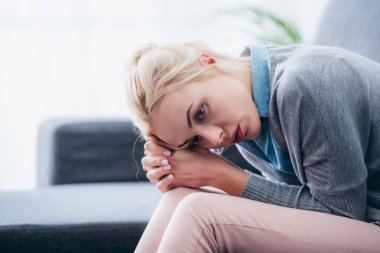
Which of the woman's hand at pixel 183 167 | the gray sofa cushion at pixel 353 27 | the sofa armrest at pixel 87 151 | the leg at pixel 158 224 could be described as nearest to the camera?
the leg at pixel 158 224

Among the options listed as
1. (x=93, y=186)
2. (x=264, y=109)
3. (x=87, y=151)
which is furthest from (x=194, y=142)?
(x=87, y=151)

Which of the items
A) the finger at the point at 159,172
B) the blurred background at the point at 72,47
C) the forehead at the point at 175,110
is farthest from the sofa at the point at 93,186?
the blurred background at the point at 72,47

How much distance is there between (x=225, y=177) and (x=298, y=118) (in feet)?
0.74

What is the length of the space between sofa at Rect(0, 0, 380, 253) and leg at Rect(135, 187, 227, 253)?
18 cm

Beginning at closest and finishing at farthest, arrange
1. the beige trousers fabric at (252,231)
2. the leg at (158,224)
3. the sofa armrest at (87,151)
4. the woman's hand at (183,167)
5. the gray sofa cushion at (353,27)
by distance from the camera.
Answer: the beige trousers fabric at (252,231), the leg at (158,224), the woman's hand at (183,167), the gray sofa cushion at (353,27), the sofa armrest at (87,151)

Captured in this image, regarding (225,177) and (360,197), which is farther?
(225,177)

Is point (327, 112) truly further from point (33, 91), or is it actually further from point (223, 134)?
point (33, 91)

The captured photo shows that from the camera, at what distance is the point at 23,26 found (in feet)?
7.97

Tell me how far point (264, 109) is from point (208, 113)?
0.12 m

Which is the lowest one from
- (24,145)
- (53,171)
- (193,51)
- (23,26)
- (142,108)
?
(24,145)

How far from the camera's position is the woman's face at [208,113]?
3.27ft

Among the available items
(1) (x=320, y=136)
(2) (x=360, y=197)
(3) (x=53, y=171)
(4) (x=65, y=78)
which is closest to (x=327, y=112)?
(1) (x=320, y=136)

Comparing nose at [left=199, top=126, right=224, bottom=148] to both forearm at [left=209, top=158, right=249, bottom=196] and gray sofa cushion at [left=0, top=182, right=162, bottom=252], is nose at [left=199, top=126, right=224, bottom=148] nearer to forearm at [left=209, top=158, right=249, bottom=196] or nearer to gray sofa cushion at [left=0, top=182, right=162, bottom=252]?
forearm at [left=209, top=158, right=249, bottom=196]

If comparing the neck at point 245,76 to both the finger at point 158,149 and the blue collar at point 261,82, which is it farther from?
the finger at point 158,149
